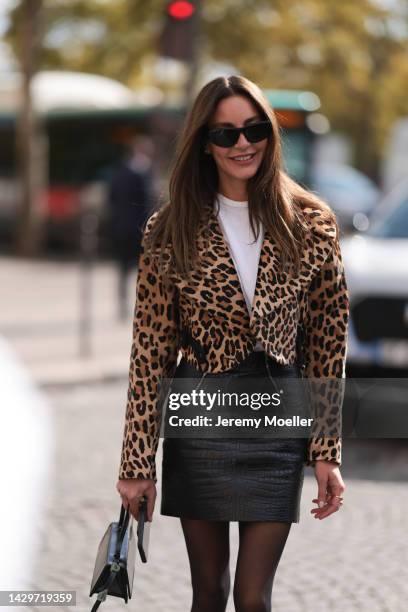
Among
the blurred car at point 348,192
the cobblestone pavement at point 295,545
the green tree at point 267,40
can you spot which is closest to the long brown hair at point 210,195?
the cobblestone pavement at point 295,545

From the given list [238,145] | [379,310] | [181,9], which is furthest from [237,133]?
[181,9]

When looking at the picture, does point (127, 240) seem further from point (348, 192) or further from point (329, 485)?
point (348, 192)

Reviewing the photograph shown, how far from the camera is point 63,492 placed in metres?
6.90

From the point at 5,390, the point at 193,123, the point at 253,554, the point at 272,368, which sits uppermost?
the point at 193,123

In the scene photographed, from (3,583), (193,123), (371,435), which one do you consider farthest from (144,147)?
(193,123)

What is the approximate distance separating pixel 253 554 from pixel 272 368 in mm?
453

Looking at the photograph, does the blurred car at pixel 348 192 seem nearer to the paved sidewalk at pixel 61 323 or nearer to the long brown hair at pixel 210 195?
the paved sidewalk at pixel 61 323

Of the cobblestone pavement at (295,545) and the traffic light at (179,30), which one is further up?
the traffic light at (179,30)

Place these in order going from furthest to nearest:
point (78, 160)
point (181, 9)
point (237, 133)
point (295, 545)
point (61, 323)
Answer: point (78, 160)
point (61, 323)
point (181, 9)
point (295, 545)
point (237, 133)

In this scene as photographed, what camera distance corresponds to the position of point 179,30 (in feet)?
41.3

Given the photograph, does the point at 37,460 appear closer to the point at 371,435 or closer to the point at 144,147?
the point at 371,435

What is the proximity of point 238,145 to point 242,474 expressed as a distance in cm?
81

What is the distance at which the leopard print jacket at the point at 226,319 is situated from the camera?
328 centimetres

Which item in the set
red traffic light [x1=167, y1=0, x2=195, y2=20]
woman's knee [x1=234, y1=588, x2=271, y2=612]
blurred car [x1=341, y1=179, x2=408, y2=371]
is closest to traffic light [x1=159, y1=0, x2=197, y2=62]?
red traffic light [x1=167, y1=0, x2=195, y2=20]
